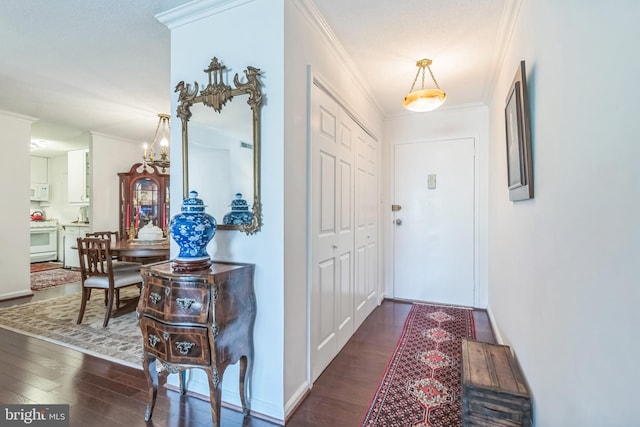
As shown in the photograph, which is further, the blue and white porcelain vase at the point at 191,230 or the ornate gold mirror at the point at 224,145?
the ornate gold mirror at the point at 224,145

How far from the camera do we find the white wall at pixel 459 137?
11.6ft

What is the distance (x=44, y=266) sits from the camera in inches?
235

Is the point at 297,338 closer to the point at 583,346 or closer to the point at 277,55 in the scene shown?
the point at 583,346

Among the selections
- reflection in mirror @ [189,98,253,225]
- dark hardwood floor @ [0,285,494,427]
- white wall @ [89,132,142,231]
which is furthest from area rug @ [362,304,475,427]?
white wall @ [89,132,142,231]

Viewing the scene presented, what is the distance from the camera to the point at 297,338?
1.77m

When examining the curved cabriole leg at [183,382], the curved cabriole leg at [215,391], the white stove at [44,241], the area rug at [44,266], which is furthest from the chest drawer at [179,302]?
the white stove at [44,241]

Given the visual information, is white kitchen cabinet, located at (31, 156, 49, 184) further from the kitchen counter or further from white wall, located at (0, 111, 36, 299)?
white wall, located at (0, 111, 36, 299)

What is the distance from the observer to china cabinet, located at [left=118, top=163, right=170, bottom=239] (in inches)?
196

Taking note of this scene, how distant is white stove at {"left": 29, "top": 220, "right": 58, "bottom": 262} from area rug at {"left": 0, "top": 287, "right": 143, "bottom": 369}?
11.8 ft

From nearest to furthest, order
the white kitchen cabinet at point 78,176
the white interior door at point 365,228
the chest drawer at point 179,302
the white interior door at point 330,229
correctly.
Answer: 1. the chest drawer at point 179,302
2. the white interior door at point 330,229
3. the white interior door at point 365,228
4. the white kitchen cabinet at point 78,176

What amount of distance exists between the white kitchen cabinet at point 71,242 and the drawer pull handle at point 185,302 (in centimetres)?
569

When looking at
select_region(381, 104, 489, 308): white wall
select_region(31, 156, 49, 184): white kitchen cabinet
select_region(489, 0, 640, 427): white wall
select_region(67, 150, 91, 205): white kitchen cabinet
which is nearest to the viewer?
select_region(489, 0, 640, 427): white wall

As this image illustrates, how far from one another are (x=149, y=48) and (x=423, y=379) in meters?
3.21

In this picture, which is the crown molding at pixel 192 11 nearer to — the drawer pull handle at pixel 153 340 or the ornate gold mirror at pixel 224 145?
the ornate gold mirror at pixel 224 145
